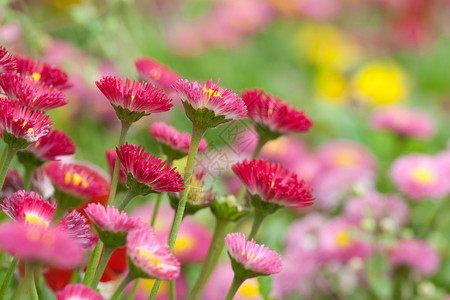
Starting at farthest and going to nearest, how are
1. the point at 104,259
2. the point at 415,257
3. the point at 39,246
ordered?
1. the point at 415,257
2. the point at 104,259
3. the point at 39,246

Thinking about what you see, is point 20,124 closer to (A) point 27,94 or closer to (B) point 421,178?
(A) point 27,94

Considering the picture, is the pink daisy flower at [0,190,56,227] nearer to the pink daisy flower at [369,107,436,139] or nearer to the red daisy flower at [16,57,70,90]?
the red daisy flower at [16,57,70,90]

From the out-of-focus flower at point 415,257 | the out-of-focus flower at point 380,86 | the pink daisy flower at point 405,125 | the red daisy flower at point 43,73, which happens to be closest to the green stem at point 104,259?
the red daisy flower at point 43,73

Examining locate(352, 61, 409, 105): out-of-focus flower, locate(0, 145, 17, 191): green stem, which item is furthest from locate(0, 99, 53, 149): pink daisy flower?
locate(352, 61, 409, 105): out-of-focus flower

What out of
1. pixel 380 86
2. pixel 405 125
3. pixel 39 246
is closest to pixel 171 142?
pixel 39 246

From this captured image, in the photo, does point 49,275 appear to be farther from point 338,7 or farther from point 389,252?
point 338,7
